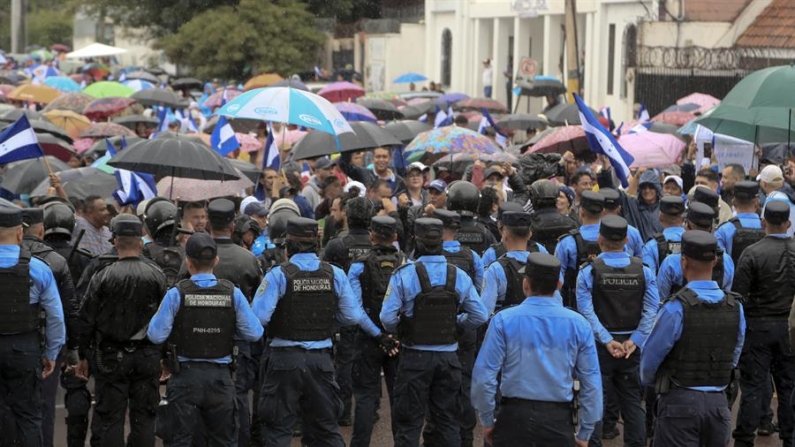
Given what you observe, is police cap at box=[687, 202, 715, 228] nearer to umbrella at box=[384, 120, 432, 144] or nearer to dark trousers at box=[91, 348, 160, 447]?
dark trousers at box=[91, 348, 160, 447]

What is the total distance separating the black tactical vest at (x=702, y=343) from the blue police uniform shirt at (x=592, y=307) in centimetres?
136

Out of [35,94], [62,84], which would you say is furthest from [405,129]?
[62,84]

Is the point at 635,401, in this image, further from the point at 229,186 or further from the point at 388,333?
the point at 229,186

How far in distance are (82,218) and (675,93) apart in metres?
18.4

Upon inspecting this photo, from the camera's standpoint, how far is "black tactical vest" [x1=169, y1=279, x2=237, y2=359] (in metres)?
7.45

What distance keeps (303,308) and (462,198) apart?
2154mm

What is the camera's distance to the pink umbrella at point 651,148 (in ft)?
44.6

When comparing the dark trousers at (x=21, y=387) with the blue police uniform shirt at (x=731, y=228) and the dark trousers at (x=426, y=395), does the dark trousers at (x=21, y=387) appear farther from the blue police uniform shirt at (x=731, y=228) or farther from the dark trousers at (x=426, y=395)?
the blue police uniform shirt at (x=731, y=228)

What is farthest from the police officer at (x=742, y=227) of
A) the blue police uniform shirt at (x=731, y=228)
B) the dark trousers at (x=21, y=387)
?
the dark trousers at (x=21, y=387)

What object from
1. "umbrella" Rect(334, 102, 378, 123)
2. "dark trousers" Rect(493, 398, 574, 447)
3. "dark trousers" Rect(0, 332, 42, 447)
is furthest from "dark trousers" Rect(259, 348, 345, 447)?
"umbrella" Rect(334, 102, 378, 123)

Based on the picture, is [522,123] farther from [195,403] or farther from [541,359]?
[541,359]

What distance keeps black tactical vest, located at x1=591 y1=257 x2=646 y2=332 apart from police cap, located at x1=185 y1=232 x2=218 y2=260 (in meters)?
2.44

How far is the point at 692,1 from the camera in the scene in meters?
28.5

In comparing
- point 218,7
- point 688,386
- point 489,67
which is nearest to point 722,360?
point 688,386
